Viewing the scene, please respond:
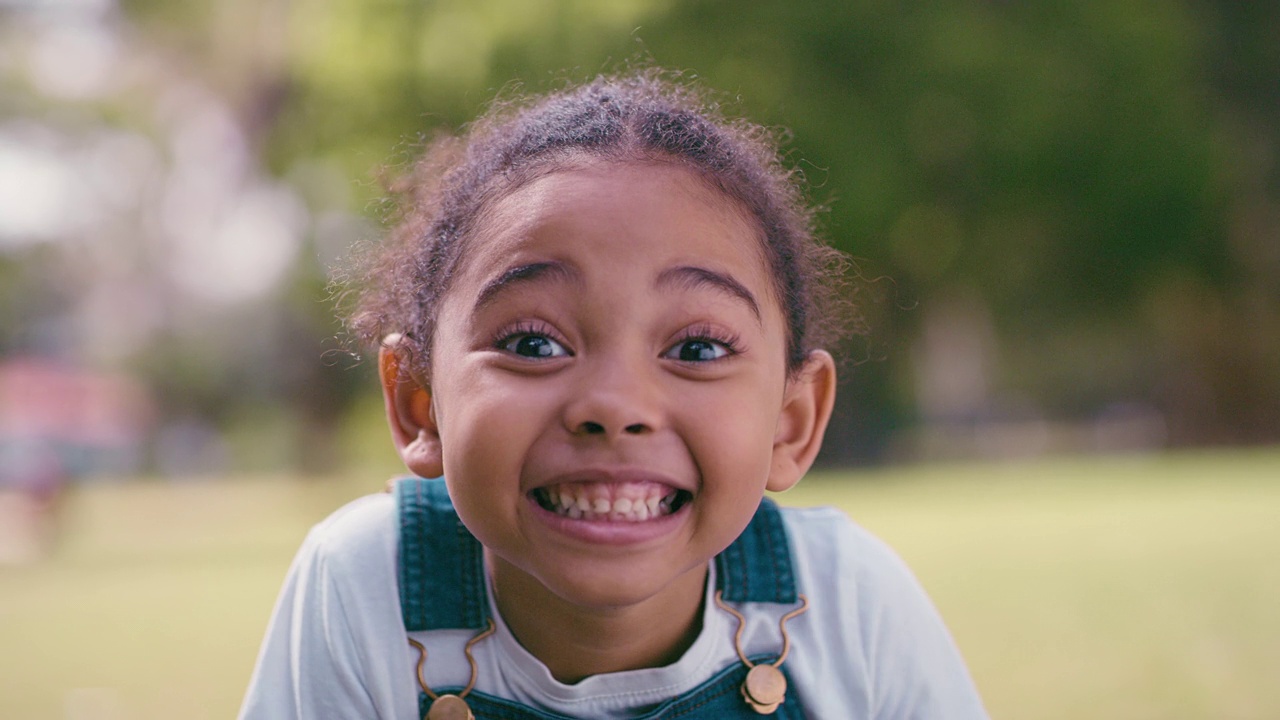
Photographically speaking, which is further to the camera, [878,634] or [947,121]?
[947,121]

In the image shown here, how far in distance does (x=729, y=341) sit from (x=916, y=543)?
5.35 meters

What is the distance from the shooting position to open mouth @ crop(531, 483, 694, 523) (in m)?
1.86

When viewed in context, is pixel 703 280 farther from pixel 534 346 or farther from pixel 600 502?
pixel 600 502

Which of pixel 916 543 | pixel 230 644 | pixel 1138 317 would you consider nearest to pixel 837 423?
pixel 1138 317

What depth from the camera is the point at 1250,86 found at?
22.5 m

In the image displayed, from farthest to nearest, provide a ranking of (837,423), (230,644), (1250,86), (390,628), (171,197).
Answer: (171,197), (1250,86), (837,423), (230,644), (390,628)

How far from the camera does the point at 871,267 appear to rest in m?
19.2

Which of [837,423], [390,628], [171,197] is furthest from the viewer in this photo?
[171,197]

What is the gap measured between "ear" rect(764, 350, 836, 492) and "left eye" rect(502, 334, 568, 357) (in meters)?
0.54

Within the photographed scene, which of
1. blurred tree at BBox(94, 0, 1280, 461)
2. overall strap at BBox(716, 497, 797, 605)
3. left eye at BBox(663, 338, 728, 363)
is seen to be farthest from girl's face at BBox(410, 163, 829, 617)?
blurred tree at BBox(94, 0, 1280, 461)

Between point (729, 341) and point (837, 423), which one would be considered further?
point (837, 423)

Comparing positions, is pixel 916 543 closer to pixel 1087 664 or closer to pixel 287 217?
pixel 1087 664

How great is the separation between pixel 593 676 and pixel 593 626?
9cm

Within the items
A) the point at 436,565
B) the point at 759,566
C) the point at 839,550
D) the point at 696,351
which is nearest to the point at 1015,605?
the point at 839,550
